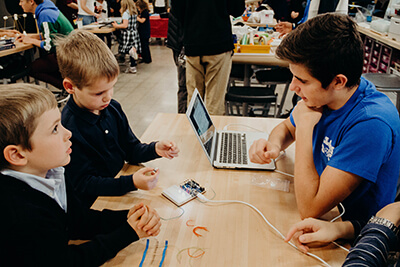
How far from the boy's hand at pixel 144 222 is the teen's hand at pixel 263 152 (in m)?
0.50

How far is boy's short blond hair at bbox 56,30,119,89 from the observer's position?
4.01 feet

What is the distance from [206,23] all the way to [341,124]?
1.63 m

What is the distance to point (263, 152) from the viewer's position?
125 centimetres

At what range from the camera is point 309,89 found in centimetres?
107

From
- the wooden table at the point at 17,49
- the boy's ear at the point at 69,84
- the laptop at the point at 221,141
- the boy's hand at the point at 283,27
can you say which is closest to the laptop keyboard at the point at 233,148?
the laptop at the point at 221,141

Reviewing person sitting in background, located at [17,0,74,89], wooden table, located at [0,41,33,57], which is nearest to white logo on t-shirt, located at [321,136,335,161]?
person sitting in background, located at [17,0,74,89]

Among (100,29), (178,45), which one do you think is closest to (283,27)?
(178,45)

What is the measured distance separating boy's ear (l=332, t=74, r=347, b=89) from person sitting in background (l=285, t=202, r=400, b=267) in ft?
1.32

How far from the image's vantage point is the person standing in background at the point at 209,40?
7.84ft

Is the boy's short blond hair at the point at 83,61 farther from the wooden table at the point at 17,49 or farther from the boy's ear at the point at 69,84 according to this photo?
the wooden table at the point at 17,49

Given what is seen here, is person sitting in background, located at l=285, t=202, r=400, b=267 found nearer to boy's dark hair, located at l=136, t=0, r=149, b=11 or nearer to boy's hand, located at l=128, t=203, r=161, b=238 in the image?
boy's hand, located at l=128, t=203, r=161, b=238

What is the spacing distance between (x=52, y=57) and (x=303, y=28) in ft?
11.3

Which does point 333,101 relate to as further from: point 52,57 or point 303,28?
point 52,57

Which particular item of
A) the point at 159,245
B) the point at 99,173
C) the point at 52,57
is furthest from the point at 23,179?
the point at 52,57
